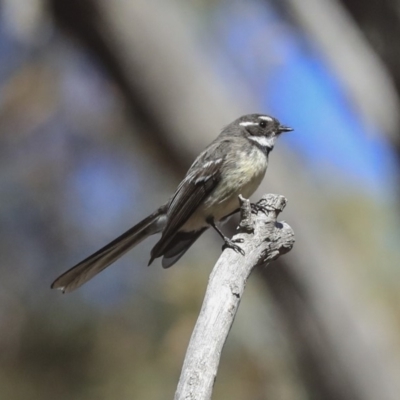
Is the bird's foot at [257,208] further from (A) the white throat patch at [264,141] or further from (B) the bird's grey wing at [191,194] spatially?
(A) the white throat patch at [264,141]

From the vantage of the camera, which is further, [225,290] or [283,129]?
[283,129]

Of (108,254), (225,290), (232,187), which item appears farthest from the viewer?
(232,187)

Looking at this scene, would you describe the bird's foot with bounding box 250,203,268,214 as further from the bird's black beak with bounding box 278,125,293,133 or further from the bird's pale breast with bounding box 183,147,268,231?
the bird's black beak with bounding box 278,125,293,133

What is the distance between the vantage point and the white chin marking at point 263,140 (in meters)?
4.42

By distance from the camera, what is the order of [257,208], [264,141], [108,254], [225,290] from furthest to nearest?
1. [264,141]
2. [108,254]
3. [257,208]
4. [225,290]

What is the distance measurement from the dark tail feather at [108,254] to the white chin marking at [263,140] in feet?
2.21

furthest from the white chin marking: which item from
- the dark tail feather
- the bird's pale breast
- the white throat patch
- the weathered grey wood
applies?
the weathered grey wood

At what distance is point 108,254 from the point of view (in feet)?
12.6

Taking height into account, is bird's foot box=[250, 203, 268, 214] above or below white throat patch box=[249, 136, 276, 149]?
above

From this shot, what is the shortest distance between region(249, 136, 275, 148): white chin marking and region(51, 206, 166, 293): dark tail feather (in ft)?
Answer: 2.21

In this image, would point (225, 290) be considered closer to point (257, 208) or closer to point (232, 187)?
point (257, 208)

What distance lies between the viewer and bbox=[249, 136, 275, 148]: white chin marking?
442cm

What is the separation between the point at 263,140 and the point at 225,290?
81.6 inches

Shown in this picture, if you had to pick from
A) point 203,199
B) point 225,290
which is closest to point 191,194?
point 203,199
